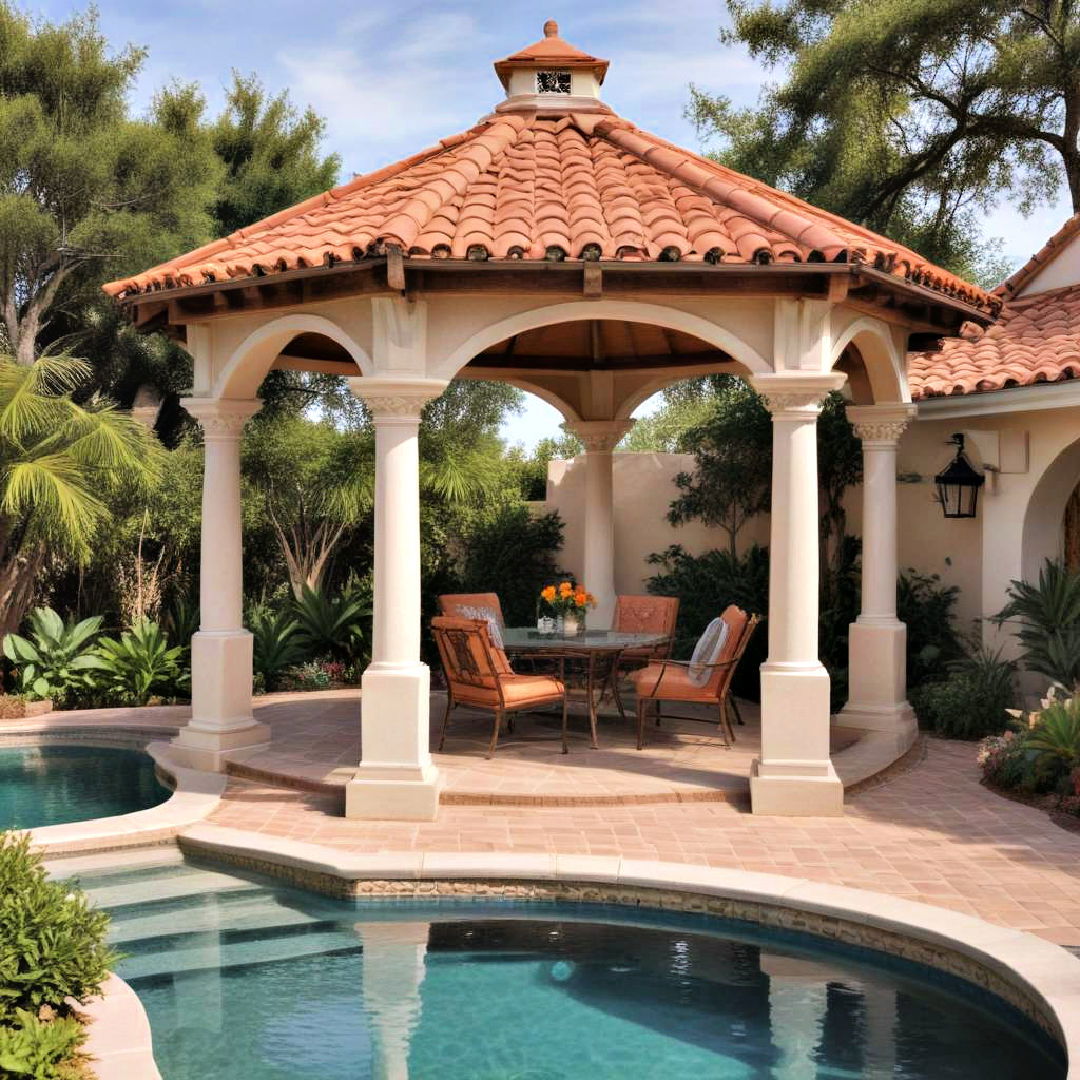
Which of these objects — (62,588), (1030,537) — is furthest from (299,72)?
(1030,537)

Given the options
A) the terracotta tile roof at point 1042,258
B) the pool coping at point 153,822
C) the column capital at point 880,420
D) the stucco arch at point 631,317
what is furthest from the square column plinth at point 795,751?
the terracotta tile roof at point 1042,258

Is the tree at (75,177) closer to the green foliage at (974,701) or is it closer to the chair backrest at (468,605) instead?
the chair backrest at (468,605)

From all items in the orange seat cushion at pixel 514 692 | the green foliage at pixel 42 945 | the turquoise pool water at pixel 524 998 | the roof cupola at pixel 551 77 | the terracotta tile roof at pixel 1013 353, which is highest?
the roof cupola at pixel 551 77

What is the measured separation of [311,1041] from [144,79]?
1867 cm

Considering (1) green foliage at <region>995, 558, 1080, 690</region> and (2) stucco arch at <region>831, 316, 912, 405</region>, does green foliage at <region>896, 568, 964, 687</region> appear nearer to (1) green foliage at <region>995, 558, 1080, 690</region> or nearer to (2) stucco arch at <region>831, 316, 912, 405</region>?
(1) green foliage at <region>995, 558, 1080, 690</region>

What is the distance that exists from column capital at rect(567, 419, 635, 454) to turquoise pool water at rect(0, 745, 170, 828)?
5.67 m

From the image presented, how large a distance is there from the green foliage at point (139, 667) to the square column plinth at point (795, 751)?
7.33m

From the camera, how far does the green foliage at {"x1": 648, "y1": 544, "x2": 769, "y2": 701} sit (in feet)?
45.6

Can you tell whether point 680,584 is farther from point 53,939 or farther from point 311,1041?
point 53,939

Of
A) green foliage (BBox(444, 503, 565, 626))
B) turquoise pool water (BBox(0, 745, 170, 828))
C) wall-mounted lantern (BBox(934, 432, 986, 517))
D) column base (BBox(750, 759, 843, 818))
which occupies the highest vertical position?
wall-mounted lantern (BBox(934, 432, 986, 517))

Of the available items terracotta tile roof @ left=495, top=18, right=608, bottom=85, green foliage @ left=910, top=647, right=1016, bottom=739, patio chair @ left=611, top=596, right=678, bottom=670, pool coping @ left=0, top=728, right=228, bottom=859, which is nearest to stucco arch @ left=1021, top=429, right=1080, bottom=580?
green foliage @ left=910, top=647, right=1016, bottom=739

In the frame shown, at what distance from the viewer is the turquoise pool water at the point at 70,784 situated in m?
9.12

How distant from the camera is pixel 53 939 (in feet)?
14.1

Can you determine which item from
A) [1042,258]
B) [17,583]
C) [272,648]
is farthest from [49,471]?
[1042,258]
